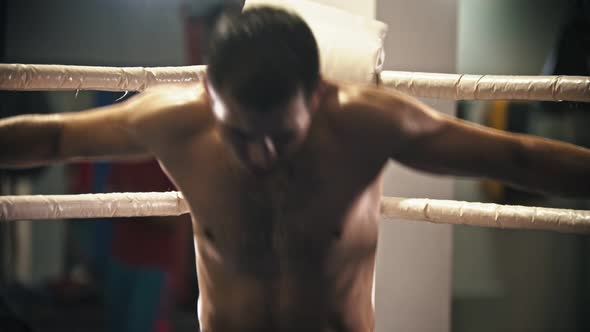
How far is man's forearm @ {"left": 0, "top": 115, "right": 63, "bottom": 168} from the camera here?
750 mm

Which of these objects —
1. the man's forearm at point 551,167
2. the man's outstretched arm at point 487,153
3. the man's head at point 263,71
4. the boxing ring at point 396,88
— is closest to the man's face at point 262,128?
the man's head at point 263,71

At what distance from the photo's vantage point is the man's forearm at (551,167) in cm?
72

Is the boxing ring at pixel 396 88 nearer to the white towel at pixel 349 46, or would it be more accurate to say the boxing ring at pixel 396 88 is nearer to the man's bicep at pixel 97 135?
the white towel at pixel 349 46

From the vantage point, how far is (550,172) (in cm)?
72

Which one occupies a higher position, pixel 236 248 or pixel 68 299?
pixel 236 248

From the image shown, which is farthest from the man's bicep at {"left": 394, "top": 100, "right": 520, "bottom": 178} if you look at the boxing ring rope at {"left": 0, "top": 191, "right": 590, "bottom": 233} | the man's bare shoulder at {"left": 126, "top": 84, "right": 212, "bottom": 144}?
the boxing ring rope at {"left": 0, "top": 191, "right": 590, "bottom": 233}

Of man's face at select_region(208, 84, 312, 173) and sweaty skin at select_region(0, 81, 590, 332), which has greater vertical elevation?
man's face at select_region(208, 84, 312, 173)

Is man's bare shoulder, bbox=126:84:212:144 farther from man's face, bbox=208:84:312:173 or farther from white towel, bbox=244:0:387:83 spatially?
white towel, bbox=244:0:387:83

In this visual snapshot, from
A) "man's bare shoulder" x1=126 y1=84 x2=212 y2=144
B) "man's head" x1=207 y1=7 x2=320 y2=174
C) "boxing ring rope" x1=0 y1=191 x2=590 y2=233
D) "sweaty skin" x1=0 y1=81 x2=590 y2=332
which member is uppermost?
"man's head" x1=207 y1=7 x2=320 y2=174

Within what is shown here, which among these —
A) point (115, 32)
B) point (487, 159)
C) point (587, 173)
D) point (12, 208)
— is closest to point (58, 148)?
point (12, 208)

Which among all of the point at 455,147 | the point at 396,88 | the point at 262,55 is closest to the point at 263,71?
the point at 262,55

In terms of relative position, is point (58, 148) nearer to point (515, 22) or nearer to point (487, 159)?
point (487, 159)

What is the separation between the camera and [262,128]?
2.09ft

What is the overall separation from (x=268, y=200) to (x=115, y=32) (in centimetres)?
154
